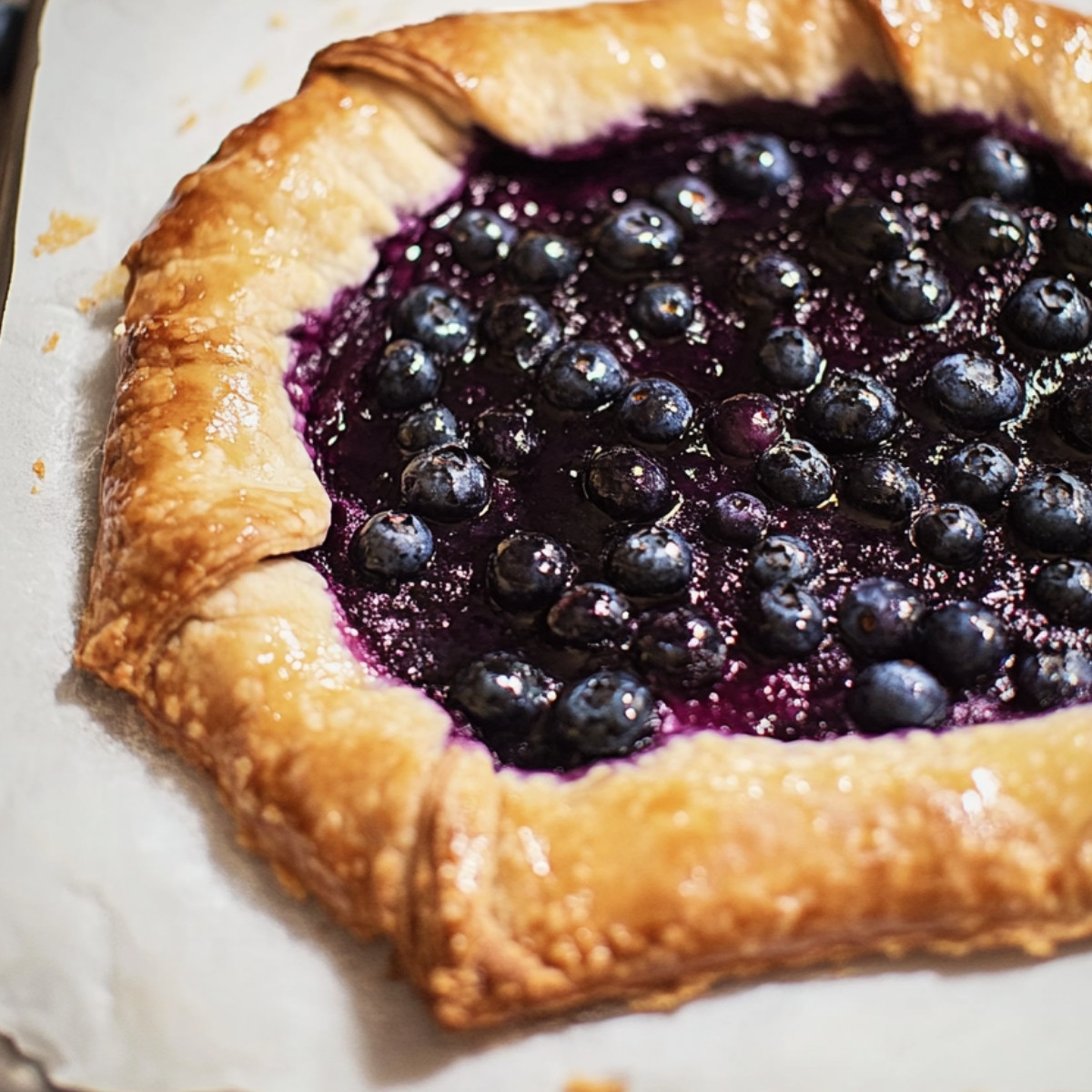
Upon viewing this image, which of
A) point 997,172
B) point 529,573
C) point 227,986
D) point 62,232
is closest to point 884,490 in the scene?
point 529,573

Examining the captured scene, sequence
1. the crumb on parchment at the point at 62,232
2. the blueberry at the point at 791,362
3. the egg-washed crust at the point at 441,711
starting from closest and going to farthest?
the egg-washed crust at the point at 441,711
the blueberry at the point at 791,362
the crumb on parchment at the point at 62,232

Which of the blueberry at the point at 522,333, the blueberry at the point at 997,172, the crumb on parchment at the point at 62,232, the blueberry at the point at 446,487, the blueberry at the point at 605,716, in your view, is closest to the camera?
the blueberry at the point at 605,716

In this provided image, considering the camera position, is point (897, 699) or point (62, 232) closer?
point (897, 699)

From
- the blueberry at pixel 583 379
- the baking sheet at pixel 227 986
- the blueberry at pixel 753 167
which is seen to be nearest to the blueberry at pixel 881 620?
the baking sheet at pixel 227 986

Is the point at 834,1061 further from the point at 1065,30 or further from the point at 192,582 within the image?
the point at 1065,30

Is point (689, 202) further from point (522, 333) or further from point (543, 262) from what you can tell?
point (522, 333)

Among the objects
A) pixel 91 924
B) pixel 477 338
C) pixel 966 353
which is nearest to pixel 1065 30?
pixel 966 353

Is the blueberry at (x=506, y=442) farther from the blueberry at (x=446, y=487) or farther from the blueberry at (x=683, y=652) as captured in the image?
the blueberry at (x=683, y=652)
